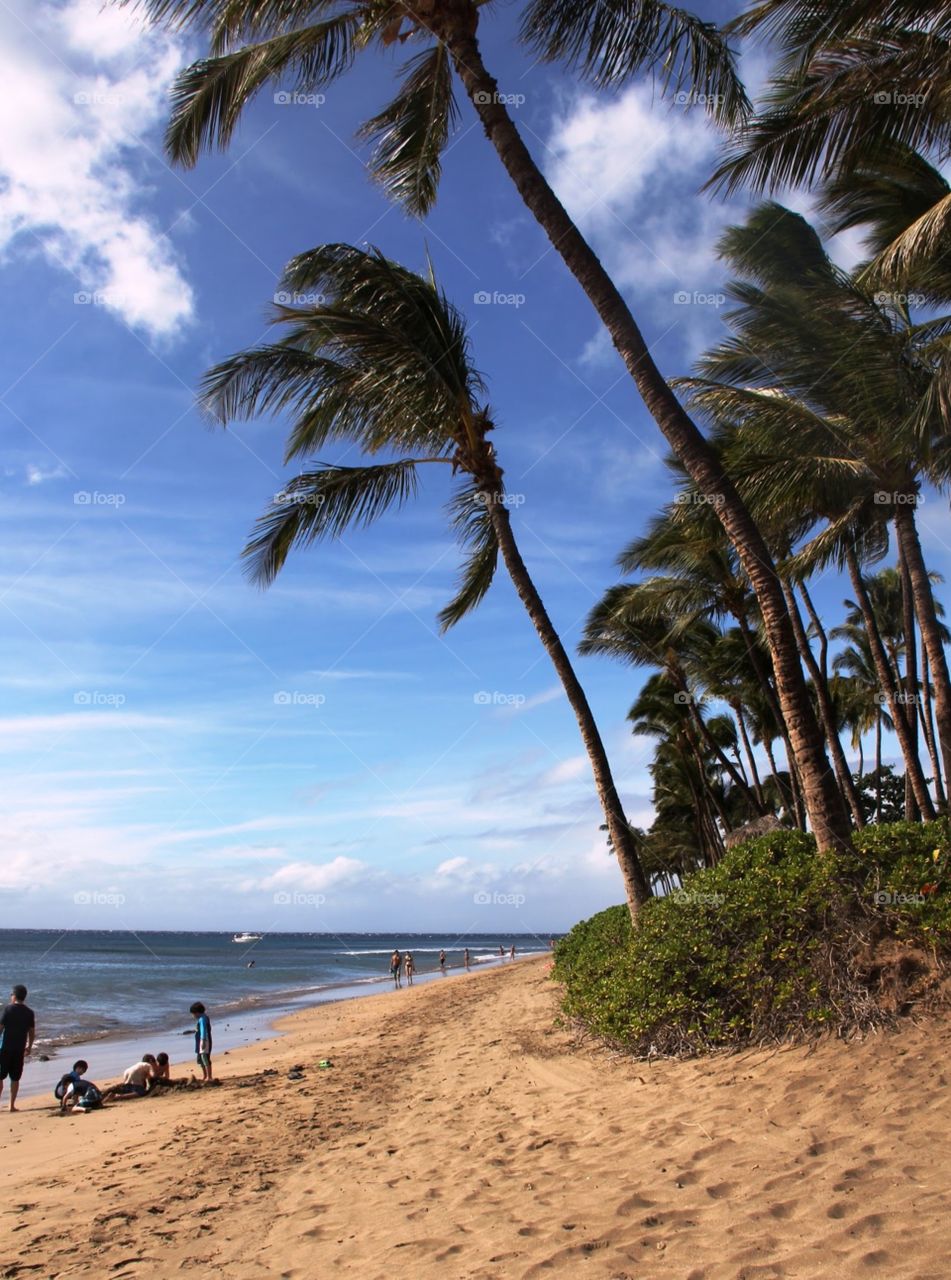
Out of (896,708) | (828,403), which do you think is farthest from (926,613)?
(896,708)

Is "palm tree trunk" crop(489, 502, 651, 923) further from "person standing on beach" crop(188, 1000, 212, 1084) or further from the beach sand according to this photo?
"person standing on beach" crop(188, 1000, 212, 1084)

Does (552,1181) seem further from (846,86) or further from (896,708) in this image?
(896,708)

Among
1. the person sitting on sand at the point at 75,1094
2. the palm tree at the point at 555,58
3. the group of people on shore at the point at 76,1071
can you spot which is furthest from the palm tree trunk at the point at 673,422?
the person sitting on sand at the point at 75,1094

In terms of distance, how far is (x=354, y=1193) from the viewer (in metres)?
5.06

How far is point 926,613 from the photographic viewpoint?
11.7 m

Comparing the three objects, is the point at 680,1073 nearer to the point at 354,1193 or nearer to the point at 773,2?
the point at 354,1193

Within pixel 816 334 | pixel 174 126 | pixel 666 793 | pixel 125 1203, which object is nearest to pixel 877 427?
pixel 816 334

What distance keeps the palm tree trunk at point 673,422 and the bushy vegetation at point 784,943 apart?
1.43 feet

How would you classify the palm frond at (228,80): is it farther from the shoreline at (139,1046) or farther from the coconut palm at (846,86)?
the shoreline at (139,1046)

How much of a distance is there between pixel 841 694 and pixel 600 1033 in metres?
27.2

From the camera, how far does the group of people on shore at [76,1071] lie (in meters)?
9.73

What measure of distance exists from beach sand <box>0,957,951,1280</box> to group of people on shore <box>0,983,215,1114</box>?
2.03m

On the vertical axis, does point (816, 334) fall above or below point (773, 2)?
below

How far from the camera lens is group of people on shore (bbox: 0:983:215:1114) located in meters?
9.73
